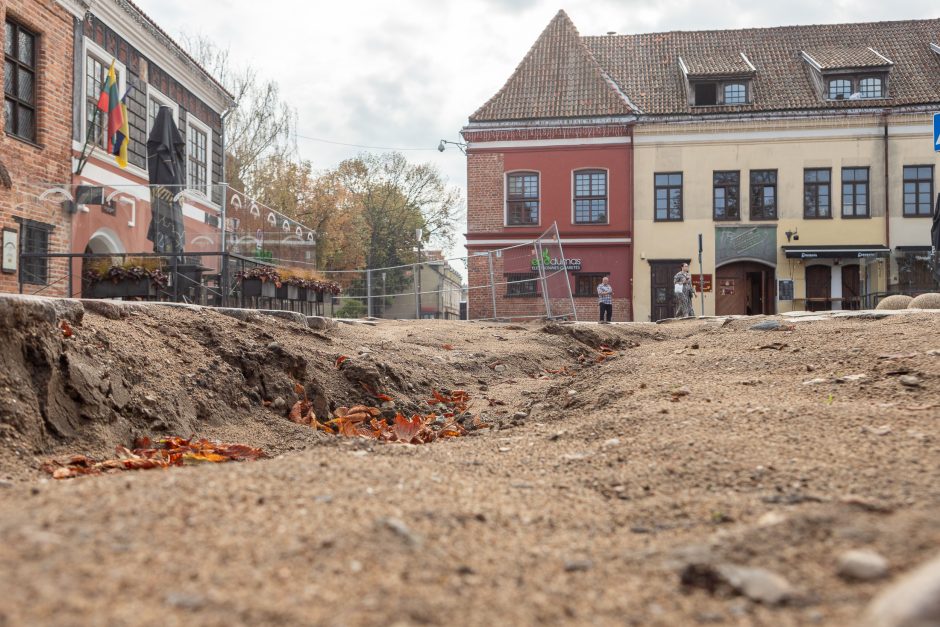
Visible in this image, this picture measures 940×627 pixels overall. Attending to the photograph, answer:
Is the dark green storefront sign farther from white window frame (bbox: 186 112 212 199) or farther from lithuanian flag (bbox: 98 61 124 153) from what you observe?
lithuanian flag (bbox: 98 61 124 153)

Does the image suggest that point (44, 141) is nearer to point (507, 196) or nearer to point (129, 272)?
point (129, 272)

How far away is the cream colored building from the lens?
25.0m

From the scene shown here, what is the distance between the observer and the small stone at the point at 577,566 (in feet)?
6.08

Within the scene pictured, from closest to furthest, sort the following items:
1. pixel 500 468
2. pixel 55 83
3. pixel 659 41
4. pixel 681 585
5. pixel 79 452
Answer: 1. pixel 681 585
2. pixel 500 468
3. pixel 79 452
4. pixel 55 83
5. pixel 659 41

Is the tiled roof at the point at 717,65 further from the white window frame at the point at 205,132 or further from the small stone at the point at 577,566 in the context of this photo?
the small stone at the point at 577,566

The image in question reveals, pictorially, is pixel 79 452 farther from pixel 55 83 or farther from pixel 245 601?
pixel 55 83

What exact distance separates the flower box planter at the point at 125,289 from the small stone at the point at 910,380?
27.2ft

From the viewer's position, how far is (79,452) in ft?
11.5

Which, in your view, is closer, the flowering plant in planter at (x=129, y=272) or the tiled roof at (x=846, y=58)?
the flowering plant in planter at (x=129, y=272)

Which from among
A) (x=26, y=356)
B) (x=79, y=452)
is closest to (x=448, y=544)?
(x=79, y=452)

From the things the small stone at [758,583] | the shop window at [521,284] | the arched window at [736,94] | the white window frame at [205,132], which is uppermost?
the arched window at [736,94]

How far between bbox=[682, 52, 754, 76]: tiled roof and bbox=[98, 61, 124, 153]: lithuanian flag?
60.2ft

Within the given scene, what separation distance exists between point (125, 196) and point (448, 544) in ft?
33.5

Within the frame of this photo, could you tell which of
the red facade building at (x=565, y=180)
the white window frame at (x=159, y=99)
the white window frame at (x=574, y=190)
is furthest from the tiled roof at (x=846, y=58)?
the white window frame at (x=159, y=99)
